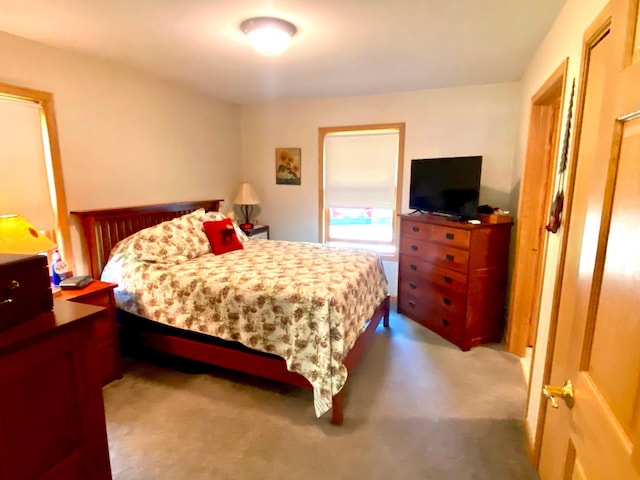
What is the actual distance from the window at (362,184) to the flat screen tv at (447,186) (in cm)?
44

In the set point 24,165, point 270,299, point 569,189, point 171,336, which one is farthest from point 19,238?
point 569,189

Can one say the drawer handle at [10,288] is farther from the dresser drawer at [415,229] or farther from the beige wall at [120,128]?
the dresser drawer at [415,229]

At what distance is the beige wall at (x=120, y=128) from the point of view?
8.32 ft

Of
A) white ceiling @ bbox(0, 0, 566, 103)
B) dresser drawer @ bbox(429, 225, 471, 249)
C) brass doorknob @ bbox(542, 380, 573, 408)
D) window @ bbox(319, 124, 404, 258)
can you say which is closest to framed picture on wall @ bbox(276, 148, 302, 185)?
window @ bbox(319, 124, 404, 258)

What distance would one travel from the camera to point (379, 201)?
419cm

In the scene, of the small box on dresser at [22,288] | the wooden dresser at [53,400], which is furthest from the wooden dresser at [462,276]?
the small box on dresser at [22,288]

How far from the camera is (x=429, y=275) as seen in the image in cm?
337

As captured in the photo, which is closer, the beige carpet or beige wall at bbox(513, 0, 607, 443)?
beige wall at bbox(513, 0, 607, 443)

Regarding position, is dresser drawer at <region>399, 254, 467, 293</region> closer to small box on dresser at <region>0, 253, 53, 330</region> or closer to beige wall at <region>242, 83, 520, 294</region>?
beige wall at <region>242, 83, 520, 294</region>

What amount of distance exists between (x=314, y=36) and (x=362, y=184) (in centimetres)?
210

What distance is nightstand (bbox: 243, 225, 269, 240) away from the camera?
14.3 feet

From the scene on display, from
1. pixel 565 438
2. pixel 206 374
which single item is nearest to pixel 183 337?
pixel 206 374

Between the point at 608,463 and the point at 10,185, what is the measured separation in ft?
10.6

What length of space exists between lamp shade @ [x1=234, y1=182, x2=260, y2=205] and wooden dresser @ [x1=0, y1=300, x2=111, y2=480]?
3238 mm
